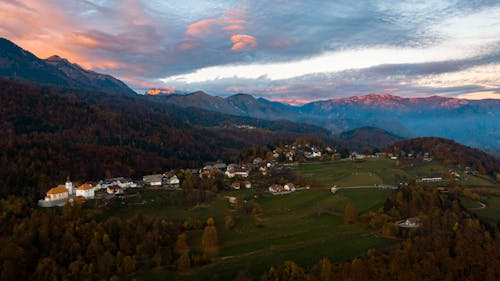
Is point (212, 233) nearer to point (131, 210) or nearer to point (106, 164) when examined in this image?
point (131, 210)

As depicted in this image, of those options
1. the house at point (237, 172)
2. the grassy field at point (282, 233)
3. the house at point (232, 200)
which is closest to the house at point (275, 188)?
the grassy field at point (282, 233)

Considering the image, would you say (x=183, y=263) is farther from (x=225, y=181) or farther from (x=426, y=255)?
(x=225, y=181)

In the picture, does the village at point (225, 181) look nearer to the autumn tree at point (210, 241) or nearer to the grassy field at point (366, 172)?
the grassy field at point (366, 172)

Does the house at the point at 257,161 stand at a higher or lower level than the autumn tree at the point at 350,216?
higher

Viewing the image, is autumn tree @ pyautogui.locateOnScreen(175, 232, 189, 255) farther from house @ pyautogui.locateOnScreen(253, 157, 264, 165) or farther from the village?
house @ pyautogui.locateOnScreen(253, 157, 264, 165)

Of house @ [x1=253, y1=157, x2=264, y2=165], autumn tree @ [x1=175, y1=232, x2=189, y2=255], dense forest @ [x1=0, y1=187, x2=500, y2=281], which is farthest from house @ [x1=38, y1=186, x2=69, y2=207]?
house @ [x1=253, y1=157, x2=264, y2=165]

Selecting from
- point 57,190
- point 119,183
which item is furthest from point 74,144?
point 57,190
